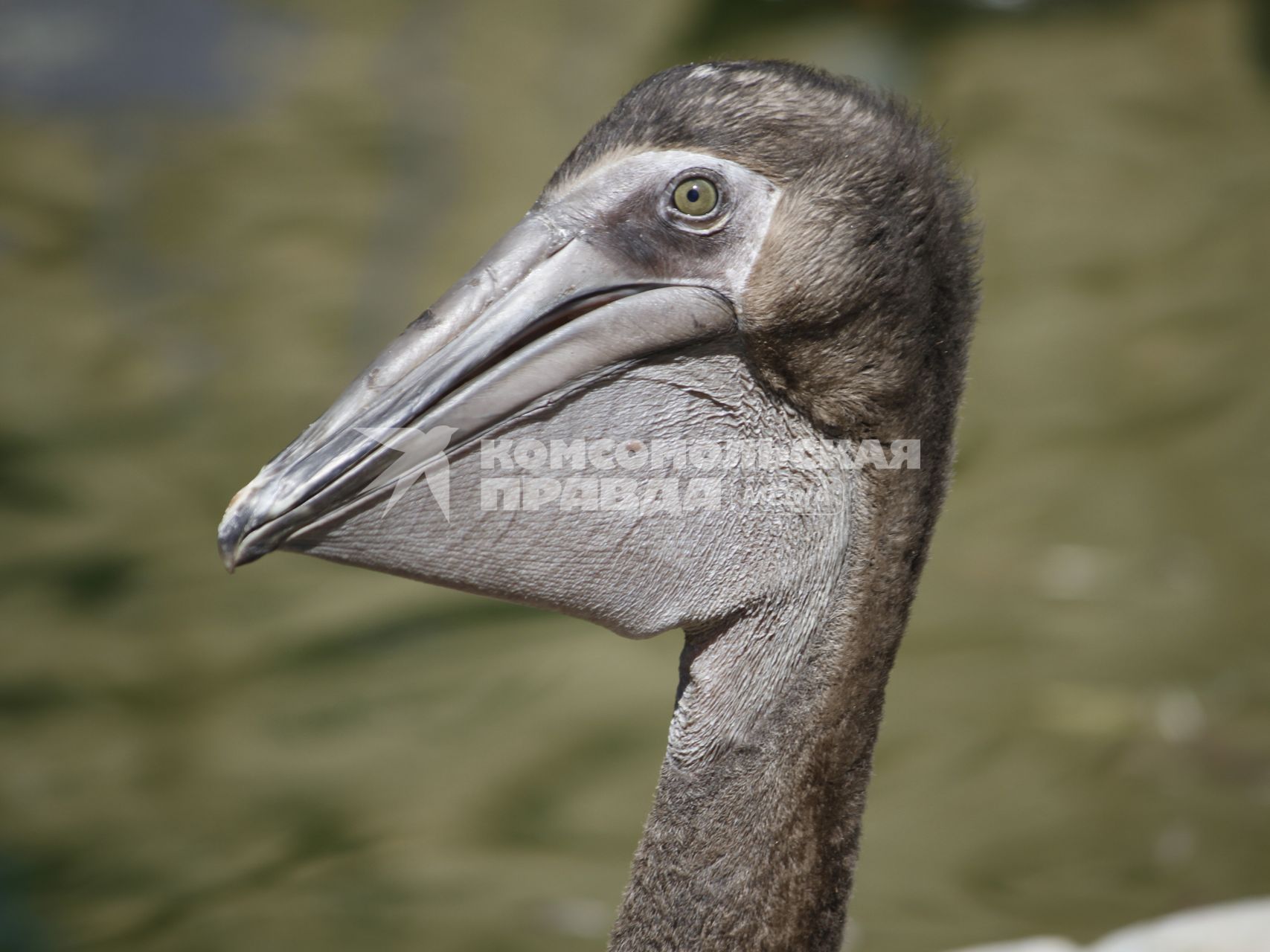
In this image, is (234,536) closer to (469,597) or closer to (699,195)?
(699,195)

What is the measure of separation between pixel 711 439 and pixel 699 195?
31 cm

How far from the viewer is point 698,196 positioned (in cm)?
171

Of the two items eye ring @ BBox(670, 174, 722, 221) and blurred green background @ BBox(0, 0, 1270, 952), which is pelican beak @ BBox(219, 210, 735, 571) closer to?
eye ring @ BBox(670, 174, 722, 221)

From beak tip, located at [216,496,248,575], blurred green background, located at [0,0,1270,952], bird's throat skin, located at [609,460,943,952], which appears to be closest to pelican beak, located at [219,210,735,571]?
beak tip, located at [216,496,248,575]

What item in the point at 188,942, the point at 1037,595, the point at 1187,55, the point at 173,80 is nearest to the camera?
the point at 188,942

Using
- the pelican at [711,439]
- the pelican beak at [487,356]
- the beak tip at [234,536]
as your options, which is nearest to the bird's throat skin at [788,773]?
the pelican at [711,439]

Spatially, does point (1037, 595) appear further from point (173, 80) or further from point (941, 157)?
point (173, 80)

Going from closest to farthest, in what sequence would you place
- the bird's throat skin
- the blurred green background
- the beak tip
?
the beak tip → the bird's throat skin → the blurred green background

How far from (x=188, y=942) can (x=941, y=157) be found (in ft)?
9.22

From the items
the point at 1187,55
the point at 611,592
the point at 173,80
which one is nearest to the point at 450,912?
the point at 611,592

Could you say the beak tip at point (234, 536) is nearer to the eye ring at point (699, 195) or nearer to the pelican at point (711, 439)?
the pelican at point (711, 439)

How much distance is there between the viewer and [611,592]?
1751mm

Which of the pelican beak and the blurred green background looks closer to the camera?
the pelican beak

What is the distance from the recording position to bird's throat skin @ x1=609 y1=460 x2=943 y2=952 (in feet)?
5.79
